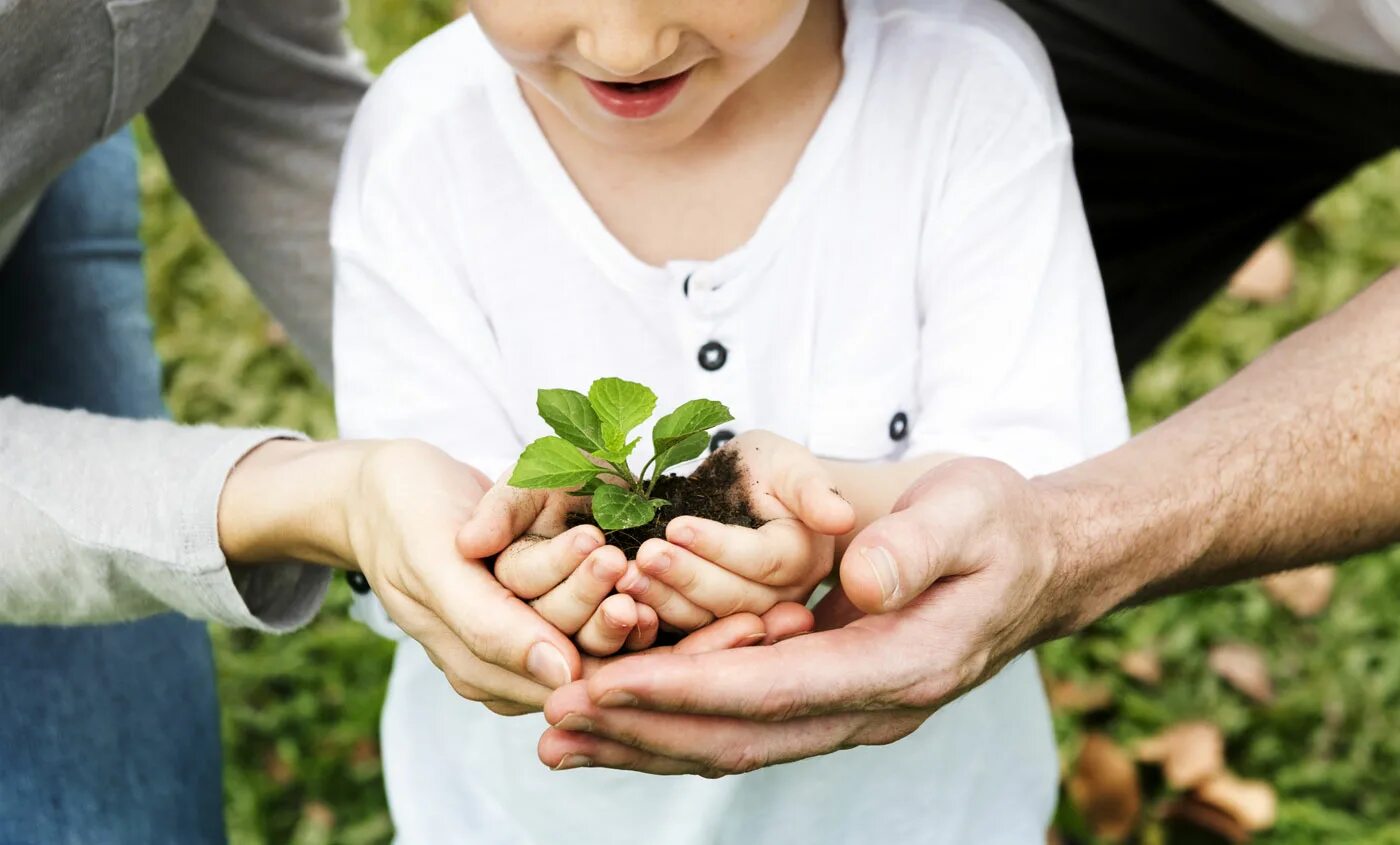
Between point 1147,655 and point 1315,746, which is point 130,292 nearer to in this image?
point 1147,655

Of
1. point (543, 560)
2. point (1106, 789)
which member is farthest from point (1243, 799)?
point (543, 560)

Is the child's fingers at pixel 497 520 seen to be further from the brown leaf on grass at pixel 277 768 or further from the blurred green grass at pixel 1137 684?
the brown leaf on grass at pixel 277 768

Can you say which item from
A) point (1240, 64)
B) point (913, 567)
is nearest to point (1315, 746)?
point (1240, 64)

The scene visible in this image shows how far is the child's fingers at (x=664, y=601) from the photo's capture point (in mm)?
1599

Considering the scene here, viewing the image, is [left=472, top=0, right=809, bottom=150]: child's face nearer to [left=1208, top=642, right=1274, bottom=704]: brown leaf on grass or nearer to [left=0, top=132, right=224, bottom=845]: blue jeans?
[left=0, top=132, right=224, bottom=845]: blue jeans

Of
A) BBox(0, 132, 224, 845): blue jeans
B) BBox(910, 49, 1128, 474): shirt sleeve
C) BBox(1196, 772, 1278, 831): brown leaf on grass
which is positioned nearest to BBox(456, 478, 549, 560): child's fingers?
BBox(910, 49, 1128, 474): shirt sleeve

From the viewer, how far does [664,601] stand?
5.43ft

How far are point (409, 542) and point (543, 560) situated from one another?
18 cm

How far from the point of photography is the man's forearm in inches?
78.3

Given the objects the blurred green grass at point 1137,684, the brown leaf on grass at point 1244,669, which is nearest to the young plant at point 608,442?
the blurred green grass at point 1137,684

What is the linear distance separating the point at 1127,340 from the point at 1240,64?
27.3 inches

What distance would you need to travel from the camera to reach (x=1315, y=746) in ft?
10.5

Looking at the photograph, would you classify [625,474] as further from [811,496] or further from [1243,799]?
[1243,799]

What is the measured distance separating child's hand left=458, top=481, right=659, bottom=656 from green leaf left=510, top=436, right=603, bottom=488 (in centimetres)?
6
